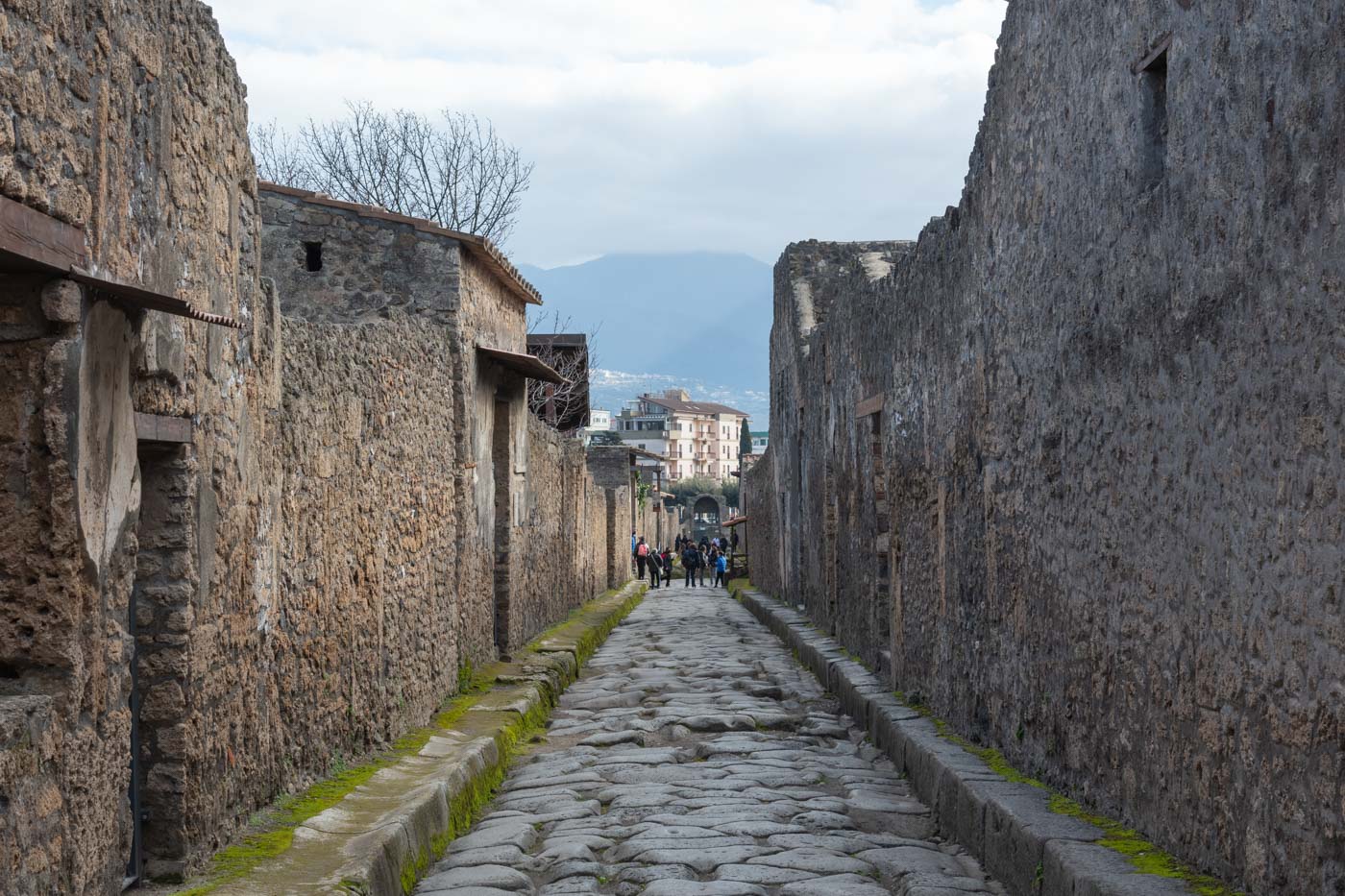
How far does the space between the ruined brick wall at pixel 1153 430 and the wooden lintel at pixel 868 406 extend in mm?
1985

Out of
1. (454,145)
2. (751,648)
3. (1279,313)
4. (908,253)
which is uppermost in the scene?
(454,145)

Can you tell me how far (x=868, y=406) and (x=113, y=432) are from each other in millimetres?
8431

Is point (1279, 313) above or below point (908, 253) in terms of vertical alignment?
below

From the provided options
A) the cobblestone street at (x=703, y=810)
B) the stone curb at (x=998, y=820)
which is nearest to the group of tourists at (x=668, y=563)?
the cobblestone street at (x=703, y=810)

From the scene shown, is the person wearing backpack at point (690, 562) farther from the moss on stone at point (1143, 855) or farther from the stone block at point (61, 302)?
the stone block at point (61, 302)

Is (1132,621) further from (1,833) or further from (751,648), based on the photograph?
(751,648)

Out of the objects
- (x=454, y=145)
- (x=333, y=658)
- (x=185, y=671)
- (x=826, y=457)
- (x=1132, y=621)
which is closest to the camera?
(x=185, y=671)

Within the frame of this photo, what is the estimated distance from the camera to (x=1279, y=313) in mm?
3887

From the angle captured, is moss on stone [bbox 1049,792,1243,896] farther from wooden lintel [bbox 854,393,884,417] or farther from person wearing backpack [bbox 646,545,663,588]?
person wearing backpack [bbox 646,545,663,588]

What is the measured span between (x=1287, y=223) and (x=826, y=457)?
11559 mm

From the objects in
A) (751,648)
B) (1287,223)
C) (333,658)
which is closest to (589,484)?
(751,648)

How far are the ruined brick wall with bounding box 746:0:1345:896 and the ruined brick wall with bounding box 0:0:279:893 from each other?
3054 mm

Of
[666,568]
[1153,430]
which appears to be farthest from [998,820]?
[666,568]

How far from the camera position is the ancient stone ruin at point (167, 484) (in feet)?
11.8
